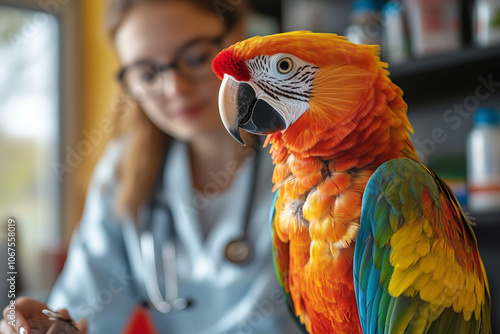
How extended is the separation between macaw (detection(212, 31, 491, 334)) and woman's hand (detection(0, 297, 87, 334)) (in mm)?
110

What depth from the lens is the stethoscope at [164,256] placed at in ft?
1.48


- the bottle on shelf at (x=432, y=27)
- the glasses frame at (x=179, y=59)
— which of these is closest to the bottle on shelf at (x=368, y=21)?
the bottle on shelf at (x=432, y=27)

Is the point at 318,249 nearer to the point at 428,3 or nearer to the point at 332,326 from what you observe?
the point at 332,326

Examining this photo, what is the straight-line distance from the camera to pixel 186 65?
0.30 m

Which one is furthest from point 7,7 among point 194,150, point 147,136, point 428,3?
point 428,3

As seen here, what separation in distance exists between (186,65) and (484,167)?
12.4 inches

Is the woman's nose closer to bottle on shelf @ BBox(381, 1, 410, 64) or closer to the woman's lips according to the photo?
the woman's lips

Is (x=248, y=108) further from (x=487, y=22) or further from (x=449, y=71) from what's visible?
(x=487, y=22)

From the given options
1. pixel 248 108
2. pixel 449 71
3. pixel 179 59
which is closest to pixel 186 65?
pixel 179 59

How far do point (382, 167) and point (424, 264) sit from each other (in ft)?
0.13

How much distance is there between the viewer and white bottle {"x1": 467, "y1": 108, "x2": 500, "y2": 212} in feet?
1.29

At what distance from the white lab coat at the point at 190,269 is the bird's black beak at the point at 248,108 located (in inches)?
8.2

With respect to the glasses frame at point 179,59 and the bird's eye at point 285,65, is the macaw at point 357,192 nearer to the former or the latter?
the bird's eye at point 285,65

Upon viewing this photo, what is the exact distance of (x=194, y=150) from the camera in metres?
0.48
